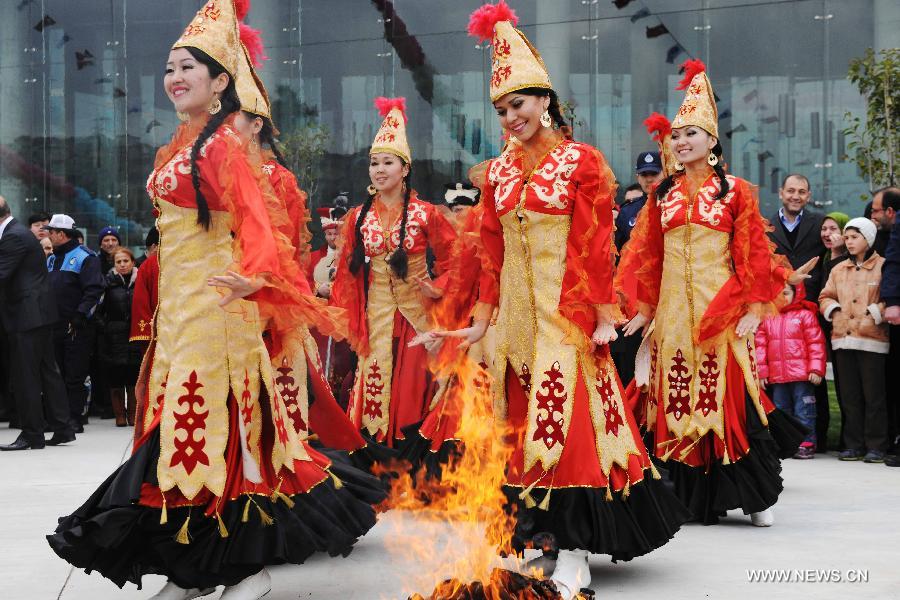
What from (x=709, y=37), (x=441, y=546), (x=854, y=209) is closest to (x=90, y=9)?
(x=709, y=37)

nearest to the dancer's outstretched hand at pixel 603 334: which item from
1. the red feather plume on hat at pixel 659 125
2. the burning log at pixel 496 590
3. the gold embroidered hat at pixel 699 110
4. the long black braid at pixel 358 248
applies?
the burning log at pixel 496 590

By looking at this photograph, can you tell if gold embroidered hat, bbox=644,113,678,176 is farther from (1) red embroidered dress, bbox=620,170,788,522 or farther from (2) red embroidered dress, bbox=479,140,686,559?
(2) red embroidered dress, bbox=479,140,686,559

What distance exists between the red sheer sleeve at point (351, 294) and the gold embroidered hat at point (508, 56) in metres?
2.56

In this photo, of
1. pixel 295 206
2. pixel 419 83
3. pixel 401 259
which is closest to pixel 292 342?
pixel 295 206

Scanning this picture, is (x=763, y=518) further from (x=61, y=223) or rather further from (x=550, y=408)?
(x=61, y=223)

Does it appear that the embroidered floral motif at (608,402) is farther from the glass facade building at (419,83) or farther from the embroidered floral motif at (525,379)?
the glass facade building at (419,83)

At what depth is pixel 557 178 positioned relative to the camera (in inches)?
192

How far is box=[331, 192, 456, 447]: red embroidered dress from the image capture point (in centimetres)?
730

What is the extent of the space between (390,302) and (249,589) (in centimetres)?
324

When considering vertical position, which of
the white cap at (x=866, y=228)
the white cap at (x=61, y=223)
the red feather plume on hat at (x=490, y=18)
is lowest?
the white cap at (x=866, y=228)

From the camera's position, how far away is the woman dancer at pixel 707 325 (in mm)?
6352

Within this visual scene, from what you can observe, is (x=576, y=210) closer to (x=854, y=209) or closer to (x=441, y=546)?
(x=441, y=546)

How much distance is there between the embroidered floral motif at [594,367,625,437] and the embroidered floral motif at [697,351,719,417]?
160 centimetres

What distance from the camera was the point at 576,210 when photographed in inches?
191
